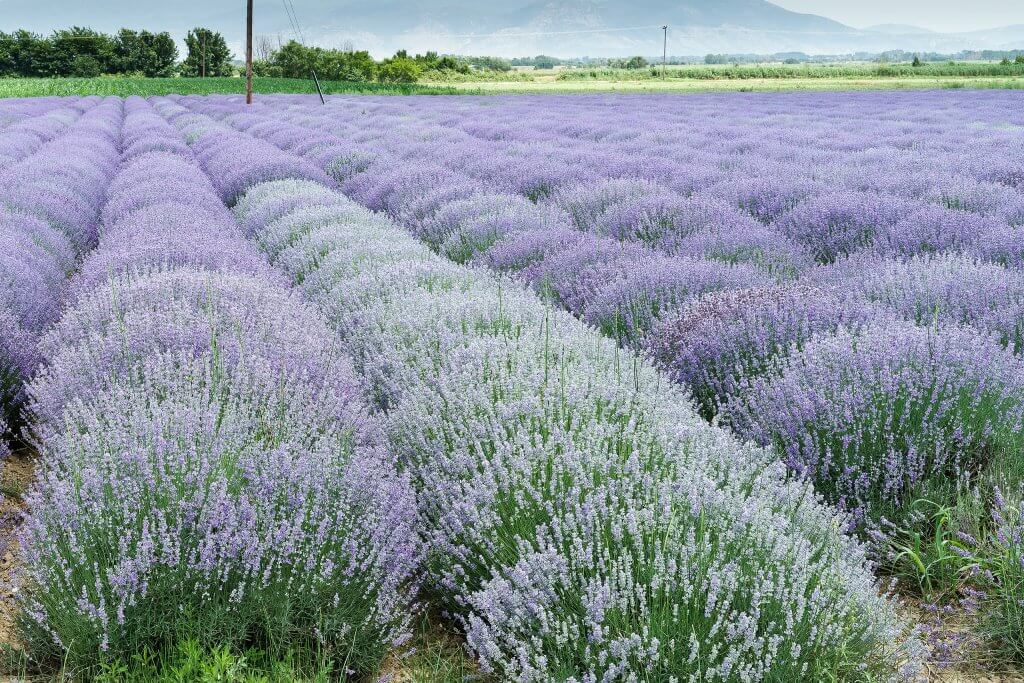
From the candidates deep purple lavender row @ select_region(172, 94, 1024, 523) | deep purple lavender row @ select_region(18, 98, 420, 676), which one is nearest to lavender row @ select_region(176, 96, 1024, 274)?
deep purple lavender row @ select_region(172, 94, 1024, 523)

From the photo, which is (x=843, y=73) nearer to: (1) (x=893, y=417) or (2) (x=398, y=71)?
(2) (x=398, y=71)

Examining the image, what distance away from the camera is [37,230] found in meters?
5.51

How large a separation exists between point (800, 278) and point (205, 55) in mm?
62243

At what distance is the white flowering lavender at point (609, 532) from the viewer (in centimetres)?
159

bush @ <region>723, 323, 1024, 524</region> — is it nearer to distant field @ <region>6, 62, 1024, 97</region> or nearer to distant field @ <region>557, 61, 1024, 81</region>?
distant field @ <region>6, 62, 1024, 97</region>

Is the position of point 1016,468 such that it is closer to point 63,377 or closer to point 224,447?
point 224,447

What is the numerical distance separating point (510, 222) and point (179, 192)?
272 centimetres

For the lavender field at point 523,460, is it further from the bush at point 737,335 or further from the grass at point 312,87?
the grass at point 312,87

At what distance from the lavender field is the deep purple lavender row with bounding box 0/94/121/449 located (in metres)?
0.03

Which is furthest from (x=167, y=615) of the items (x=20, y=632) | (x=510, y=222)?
(x=510, y=222)

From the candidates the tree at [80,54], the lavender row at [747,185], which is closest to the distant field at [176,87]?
the tree at [80,54]

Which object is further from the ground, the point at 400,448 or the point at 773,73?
the point at 773,73

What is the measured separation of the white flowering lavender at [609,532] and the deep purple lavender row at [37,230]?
163 centimetres

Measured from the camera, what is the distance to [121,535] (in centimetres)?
188
